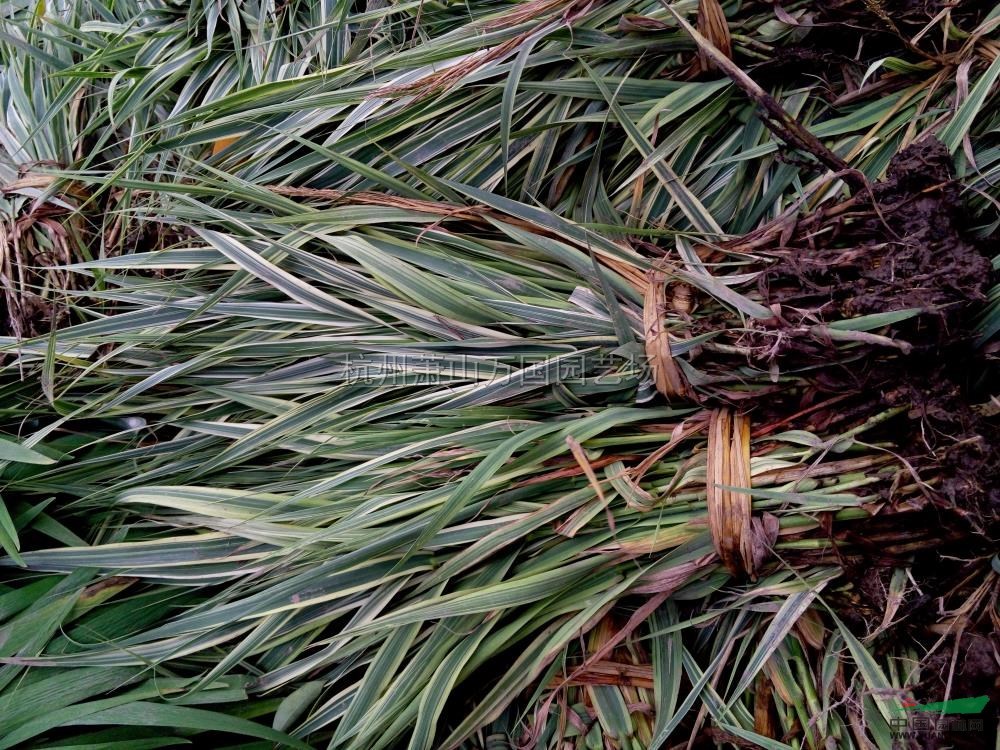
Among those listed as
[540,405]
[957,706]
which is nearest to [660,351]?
[540,405]

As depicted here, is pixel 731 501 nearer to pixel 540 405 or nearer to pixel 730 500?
pixel 730 500

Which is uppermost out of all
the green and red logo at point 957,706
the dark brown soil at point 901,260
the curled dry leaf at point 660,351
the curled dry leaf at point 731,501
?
the dark brown soil at point 901,260

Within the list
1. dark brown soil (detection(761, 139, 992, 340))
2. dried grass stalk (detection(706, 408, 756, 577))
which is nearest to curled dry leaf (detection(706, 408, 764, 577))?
dried grass stalk (detection(706, 408, 756, 577))

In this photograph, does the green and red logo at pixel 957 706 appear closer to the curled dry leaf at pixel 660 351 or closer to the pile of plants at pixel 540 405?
the pile of plants at pixel 540 405

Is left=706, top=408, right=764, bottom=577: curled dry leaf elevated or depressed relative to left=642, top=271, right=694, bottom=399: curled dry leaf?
depressed

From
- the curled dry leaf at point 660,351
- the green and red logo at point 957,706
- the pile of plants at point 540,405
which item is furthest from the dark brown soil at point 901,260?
the green and red logo at point 957,706

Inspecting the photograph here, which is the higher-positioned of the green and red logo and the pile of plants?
the pile of plants

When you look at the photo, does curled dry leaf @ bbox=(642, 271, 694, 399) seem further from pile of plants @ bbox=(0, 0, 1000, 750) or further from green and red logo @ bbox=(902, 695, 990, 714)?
green and red logo @ bbox=(902, 695, 990, 714)

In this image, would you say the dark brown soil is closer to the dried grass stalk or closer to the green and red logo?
the dried grass stalk

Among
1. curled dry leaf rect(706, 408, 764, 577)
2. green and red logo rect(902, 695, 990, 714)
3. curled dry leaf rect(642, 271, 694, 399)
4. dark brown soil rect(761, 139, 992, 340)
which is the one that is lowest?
green and red logo rect(902, 695, 990, 714)
